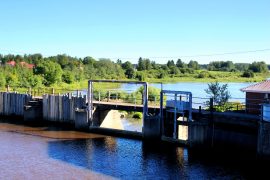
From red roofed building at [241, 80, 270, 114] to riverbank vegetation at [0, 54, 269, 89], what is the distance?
35.5m

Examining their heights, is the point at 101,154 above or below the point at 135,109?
below

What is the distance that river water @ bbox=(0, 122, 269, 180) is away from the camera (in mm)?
21609

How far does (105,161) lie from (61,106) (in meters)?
13.7

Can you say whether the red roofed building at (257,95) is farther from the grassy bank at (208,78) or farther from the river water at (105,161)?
the grassy bank at (208,78)

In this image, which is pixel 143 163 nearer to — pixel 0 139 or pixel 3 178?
pixel 3 178

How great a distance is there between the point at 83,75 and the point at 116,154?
85419mm

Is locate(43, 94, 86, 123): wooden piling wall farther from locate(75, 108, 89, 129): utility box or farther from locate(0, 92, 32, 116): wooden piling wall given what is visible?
locate(0, 92, 32, 116): wooden piling wall

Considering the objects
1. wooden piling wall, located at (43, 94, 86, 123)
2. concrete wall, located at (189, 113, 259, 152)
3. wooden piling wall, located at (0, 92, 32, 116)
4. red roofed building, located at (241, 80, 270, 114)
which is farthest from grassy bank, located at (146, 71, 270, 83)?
concrete wall, located at (189, 113, 259, 152)

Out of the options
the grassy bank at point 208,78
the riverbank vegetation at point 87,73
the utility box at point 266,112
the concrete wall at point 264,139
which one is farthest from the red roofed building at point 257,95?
the grassy bank at point 208,78

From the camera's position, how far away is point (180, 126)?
30312 millimetres

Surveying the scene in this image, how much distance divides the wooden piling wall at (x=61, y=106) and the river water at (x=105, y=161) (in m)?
4.63

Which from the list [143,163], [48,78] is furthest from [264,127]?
[48,78]

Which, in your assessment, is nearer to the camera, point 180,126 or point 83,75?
point 180,126

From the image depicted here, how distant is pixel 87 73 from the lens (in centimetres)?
11719
